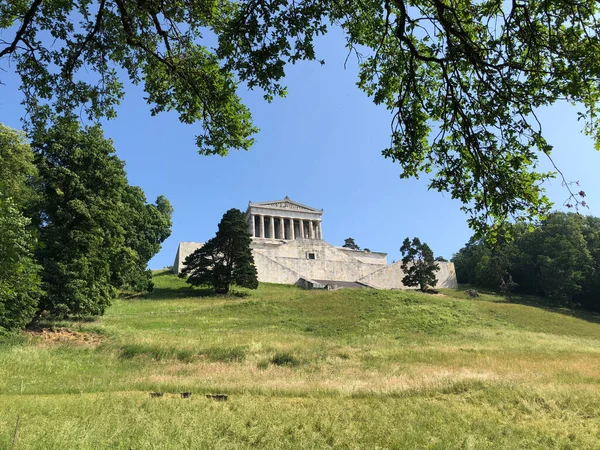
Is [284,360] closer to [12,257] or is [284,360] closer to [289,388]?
[289,388]

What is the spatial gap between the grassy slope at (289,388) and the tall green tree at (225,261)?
13.5 metres

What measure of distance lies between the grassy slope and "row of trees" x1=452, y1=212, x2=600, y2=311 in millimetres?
36912

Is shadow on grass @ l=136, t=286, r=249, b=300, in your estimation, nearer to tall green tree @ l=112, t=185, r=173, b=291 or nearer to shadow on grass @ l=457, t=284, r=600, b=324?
tall green tree @ l=112, t=185, r=173, b=291

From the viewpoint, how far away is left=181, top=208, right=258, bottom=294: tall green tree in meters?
47.2

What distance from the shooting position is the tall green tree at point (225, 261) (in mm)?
47156

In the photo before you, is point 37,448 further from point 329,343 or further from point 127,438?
point 329,343

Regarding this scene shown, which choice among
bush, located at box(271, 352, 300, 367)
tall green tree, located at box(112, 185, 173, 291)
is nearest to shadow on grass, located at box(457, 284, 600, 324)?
tall green tree, located at box(112, 185, 173, 291)

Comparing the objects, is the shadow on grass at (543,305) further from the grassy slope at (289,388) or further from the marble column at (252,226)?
the marble column at (252,226)

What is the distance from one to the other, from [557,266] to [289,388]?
6536cm

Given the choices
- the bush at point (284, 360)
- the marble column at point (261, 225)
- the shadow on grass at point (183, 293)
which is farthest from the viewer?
the marble column at point (261, 225)

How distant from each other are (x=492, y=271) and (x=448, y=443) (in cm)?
6858

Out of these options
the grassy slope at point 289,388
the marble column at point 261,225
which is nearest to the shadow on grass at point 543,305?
the grassy slope at point 289,388

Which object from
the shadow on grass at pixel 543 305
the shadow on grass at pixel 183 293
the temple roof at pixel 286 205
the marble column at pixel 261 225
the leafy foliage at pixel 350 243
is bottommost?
the shadow on grass at pixel 543 305

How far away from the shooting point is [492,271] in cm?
7000
